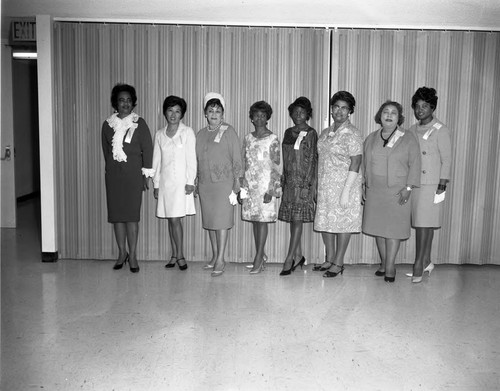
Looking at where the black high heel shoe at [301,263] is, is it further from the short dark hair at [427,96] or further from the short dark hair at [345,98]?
the short dark hair at [427,96]

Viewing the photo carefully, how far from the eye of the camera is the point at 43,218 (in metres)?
5.64

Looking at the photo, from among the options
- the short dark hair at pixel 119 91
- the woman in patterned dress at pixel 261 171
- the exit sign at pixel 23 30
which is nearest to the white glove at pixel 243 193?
the woman in patterned dress at pixel 261 171

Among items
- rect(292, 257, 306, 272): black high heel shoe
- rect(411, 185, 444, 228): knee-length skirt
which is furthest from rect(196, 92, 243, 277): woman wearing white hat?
rect(411, 185, 444, 228): knee-length skirt

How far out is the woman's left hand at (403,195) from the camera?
4.93m

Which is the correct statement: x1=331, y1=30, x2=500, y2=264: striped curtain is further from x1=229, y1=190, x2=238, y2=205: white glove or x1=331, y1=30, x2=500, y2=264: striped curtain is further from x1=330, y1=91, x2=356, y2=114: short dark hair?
x1=229, y1=190, x2=238, y2=205: white glove

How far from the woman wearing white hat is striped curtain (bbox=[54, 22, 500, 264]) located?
41 cm

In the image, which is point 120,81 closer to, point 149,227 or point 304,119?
point 149,227

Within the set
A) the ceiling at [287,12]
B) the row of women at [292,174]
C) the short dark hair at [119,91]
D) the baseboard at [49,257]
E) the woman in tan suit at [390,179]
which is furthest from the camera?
the baseboard at [49,257]

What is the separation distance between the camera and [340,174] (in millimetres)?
5113

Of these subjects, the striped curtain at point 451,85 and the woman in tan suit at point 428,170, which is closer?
the woman in tan suit at point 428,170

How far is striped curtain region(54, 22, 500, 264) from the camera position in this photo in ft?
18.3

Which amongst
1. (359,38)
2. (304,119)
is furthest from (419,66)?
(304,119)

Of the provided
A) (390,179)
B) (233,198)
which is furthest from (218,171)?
(390,179)

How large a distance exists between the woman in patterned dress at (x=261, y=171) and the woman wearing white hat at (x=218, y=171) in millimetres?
117
